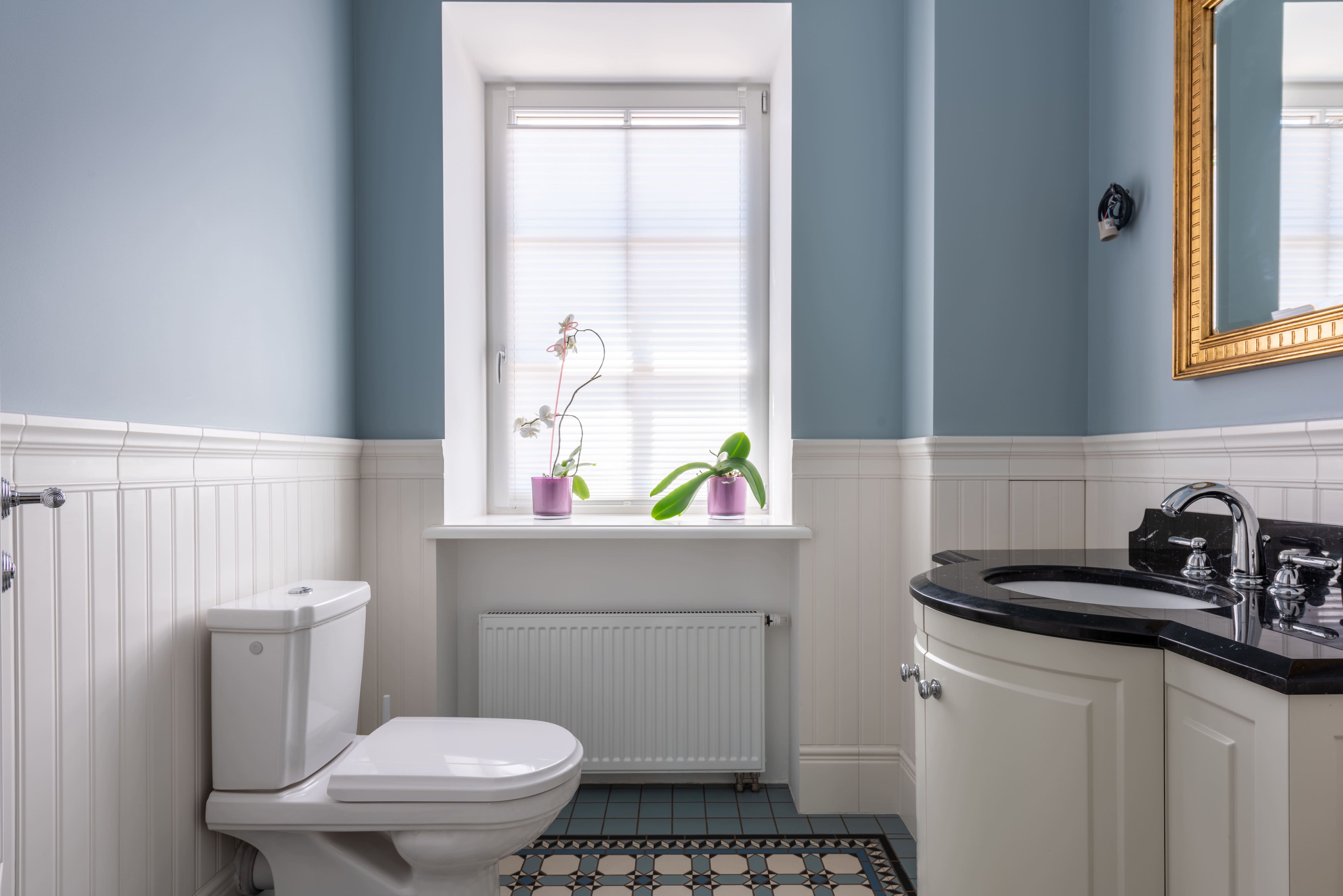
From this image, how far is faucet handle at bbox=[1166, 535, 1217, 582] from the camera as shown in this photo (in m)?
1.17

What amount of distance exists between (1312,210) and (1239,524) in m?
0.52

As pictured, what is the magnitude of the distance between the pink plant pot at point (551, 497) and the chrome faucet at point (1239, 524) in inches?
58.4

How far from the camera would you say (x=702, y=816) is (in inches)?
76.3

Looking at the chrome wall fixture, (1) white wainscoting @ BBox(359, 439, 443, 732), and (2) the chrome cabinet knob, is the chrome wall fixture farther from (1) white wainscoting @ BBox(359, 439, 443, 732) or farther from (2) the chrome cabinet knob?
(1) white wainscoting @ BBox(359, 439, 443, 732)

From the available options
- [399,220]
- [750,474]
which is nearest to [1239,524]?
[750,474]

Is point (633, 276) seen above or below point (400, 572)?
above

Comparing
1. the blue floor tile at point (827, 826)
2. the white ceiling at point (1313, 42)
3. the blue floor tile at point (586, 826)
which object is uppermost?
the white ceiling at point (1313, 42)

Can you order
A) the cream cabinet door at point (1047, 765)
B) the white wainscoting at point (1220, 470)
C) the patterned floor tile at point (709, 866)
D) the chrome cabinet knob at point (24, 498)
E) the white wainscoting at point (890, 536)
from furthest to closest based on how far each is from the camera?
the white wainscoting at point (890, 536)
the patterned floor tile at point (709, 866)
the white wainscoting at point (1220, 470)
the cream cabinet door at point (1047, 765)
the chrome cabinet knob at point (24, 498)

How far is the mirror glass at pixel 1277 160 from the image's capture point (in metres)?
1.12

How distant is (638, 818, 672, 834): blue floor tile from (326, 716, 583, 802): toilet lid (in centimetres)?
57

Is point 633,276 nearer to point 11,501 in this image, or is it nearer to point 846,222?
point 846,222

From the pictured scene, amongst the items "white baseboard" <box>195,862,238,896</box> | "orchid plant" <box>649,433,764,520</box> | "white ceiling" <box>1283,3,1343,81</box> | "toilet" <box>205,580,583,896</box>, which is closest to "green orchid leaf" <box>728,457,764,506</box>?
"orchid plant" <box>649,433,764,520</box>

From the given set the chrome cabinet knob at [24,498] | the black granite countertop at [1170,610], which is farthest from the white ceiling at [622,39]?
the chrome cabinet knob at [24,498]

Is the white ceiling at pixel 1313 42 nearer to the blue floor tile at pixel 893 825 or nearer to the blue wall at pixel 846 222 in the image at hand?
the blue wall at pixel 846 222
